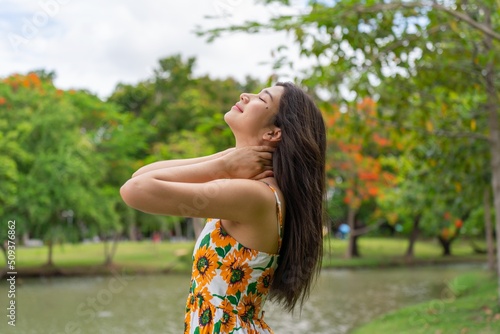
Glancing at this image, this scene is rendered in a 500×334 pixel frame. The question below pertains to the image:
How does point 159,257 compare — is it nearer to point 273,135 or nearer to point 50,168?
point 50,168

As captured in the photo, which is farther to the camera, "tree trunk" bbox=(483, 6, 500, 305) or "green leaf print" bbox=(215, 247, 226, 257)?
"tree trunk" bbox=(483, 6, 500, 305)

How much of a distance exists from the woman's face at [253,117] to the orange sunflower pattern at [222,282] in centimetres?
26

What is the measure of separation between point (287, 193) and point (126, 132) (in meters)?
19.3

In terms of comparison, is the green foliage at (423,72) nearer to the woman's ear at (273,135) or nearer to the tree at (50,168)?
the woman's ear at (273,135)

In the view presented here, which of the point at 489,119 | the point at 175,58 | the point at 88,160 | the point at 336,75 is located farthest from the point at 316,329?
the point at 175,58

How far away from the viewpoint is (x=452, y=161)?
8.94 m

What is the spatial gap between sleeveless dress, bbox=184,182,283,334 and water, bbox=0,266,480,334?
7569mm

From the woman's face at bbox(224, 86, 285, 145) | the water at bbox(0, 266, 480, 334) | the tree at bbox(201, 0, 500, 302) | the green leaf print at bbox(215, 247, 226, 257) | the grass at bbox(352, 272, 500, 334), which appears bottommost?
the water at bbox(0, 266, 480, 334)

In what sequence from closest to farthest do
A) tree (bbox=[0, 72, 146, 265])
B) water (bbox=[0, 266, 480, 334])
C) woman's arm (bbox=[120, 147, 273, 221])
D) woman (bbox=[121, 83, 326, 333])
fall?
1. woman's arm (bbox=[120, 147, 273, 221])
2. woman (bbox=[121, 83, 326, 333])
3. water (bbox=[0, 266, 480, 334])
4. tree (bbox=[0, 72, 146, 265])

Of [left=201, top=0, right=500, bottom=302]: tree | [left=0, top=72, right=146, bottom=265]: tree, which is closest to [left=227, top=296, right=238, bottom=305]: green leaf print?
[left=201, top=0, right=500, bottom=302]: tree

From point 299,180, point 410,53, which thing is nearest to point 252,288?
point 299,180

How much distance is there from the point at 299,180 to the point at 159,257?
21659 millimetres

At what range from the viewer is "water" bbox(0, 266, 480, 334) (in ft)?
35.5

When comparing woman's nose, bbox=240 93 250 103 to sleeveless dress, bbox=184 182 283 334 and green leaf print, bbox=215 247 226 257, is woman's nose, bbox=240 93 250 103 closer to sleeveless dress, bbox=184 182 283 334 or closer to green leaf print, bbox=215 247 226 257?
sleeveless dress, bbox=184 182 283 334
